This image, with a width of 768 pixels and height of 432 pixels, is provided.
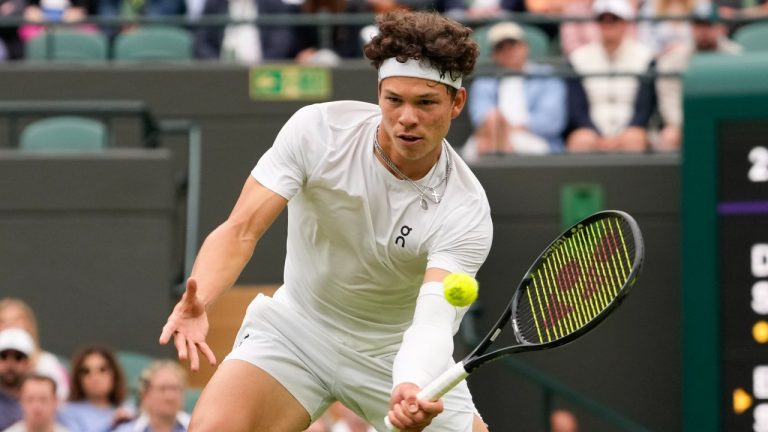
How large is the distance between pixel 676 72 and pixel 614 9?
23.5 inches

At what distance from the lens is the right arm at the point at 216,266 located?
4633mm

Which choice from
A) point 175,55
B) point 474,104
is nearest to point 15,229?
point 175,55

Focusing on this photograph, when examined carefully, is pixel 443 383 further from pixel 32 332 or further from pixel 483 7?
pixel 483 7

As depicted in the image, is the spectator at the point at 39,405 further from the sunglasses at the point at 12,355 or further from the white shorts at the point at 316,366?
the white shorts at the point at 316,366

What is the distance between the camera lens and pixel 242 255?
16.2 feet

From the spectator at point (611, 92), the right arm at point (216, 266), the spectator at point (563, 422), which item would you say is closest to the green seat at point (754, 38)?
the spectator at point (611, 92)

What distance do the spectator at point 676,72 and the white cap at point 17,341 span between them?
14.4 feet

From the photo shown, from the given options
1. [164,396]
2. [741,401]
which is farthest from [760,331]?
[164,396]

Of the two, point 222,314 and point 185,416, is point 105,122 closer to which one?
point 222,314

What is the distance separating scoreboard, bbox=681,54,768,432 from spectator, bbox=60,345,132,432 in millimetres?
2824

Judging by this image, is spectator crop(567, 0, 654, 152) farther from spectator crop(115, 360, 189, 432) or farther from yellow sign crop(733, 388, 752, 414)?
spectator crop(115, 360, 189, 432)

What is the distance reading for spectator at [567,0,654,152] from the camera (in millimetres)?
10523

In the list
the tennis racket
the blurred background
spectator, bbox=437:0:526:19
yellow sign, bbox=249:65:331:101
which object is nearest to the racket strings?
the tennis racket

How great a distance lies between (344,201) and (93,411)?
343 centimetres
